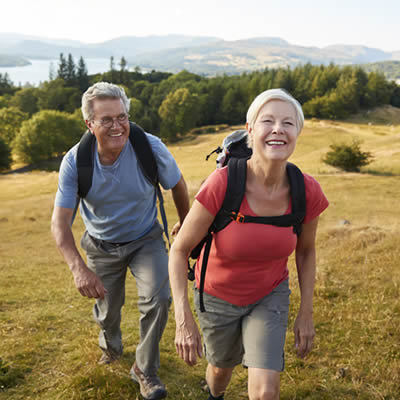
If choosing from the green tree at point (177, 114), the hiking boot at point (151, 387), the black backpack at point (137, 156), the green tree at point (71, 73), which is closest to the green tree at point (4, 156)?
the green tree at point (177, 114)

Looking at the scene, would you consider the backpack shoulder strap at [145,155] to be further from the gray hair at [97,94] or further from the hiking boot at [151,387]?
the hiking boot at [151,387]

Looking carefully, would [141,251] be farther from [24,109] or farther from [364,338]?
[24,109]

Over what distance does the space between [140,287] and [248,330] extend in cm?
137

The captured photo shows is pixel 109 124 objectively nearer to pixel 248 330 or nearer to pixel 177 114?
pixel 248 330

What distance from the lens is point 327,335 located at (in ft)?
15.7

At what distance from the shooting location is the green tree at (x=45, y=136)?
66812 millimetres

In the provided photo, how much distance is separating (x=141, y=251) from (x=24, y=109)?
106 meters

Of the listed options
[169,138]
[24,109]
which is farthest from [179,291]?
[24,109]

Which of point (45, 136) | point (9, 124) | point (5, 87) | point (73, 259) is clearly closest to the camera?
point (73, 259)

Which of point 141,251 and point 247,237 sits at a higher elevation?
point 247,237

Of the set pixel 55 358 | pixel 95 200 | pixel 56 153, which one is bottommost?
pixel 56 153

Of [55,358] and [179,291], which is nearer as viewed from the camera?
[179,291]

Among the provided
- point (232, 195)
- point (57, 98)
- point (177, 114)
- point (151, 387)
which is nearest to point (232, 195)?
point (232, 195)

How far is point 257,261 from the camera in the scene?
285 cm
